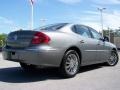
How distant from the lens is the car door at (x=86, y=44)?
8242mm

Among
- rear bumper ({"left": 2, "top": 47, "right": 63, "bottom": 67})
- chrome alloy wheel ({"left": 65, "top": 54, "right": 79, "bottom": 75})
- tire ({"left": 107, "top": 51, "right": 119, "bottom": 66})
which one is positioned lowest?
tire ({"left": 107, "top": 51, "right": 119, "bottom": 66})

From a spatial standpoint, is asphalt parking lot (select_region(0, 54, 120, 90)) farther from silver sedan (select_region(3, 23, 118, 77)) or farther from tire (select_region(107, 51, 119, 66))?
tire (select_region(107, 51, 119, 66))

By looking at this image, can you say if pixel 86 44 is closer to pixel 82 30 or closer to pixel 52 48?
pixel 82 30

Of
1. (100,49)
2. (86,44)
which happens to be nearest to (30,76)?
(86,44)

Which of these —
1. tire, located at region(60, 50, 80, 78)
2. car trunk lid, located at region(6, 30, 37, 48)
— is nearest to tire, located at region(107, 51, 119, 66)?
tire, located at region(60, 50, 80, 78)

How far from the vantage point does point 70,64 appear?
7773mm

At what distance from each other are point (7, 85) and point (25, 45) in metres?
1.17

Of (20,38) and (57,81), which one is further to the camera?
(20,38)

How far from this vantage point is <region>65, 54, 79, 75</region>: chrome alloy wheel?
303 inches

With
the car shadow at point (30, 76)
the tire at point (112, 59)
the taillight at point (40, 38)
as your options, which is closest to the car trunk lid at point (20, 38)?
the taillight at point (40, 38)

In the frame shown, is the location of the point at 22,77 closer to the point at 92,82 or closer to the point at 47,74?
the point at 47,74

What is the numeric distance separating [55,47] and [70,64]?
78 centimetres

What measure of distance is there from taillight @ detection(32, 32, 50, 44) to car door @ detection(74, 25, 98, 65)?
1309 mm

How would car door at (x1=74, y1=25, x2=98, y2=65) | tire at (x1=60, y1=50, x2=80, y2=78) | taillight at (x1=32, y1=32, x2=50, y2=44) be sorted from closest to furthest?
taillight at (x1=32, y1=32, x2=50, y2=44), tire at (x1=60, y1=50, x2=80, y2=78), car door at (x1=74, y1=25, x2=98, y2=65)
